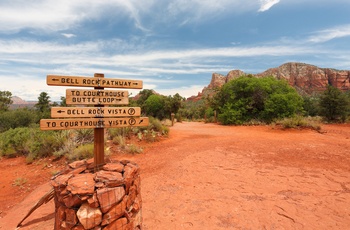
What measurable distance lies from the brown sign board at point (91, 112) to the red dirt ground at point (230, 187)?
195 cm

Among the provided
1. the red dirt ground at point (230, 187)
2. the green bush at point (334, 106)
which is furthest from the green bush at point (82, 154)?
the green bush at point (334, 106)

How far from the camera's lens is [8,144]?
31.2ft

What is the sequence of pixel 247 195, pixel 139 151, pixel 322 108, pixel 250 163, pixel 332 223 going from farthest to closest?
pixel 322 108 → pixel 139 151 → pixel 250 163 → pixel 247 195 → pixel 332 223

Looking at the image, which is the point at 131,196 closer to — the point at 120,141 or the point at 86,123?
the point at 86,123

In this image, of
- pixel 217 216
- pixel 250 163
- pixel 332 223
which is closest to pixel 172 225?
pixel 217 216

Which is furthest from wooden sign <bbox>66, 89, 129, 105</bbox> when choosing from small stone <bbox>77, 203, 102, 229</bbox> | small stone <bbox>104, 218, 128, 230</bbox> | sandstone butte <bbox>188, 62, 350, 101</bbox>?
sandstone butte <bbox>188, 62, 350, 101</bbox>

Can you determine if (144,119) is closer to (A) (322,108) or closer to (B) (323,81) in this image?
(A) (322,108)

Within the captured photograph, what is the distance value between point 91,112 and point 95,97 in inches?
10.0

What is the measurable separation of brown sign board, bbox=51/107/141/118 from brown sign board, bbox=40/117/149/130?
7 centimetres

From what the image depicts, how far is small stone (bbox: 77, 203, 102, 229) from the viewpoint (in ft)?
8.46

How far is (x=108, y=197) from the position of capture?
2.68 m

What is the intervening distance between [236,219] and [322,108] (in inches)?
800

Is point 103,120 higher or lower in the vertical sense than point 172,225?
higher

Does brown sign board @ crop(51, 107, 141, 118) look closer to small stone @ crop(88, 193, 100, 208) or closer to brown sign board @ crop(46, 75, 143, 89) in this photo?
brown sign board @ crop(46, 75, 143, 89)
